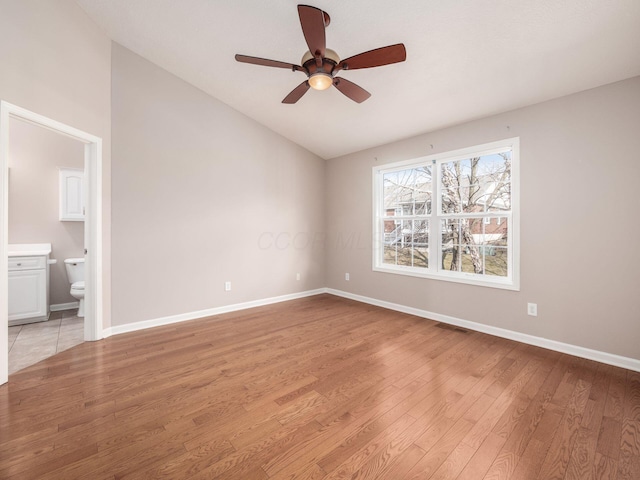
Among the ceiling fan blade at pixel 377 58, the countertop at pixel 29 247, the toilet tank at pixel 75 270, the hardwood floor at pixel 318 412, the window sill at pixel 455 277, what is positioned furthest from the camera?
the toilet tank at pixel 75 270

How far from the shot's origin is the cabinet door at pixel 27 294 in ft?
10.6

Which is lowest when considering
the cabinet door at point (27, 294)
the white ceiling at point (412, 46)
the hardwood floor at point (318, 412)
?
the hardwood floor at point (318, 412)

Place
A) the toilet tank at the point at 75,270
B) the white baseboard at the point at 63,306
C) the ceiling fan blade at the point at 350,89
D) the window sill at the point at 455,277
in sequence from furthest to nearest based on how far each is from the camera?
1. the white baseboard at the point at 63,306
2. the toilet tank at the point at 75,270
3. the window sill at the point at 455,277
4. the ceiling fan blade at the point at 350,89

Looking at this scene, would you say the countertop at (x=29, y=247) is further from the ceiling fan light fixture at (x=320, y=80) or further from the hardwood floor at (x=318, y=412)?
the ceiling fan light fixture at (x=320, y=80)

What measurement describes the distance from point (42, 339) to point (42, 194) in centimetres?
218

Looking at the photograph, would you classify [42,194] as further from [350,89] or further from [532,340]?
[532,340]

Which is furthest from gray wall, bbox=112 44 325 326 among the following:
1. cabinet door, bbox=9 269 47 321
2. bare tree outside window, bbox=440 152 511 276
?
bare tree outside window, bbox=440 152 511 276

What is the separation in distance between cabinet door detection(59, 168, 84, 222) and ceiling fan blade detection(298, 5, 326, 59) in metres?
4.22

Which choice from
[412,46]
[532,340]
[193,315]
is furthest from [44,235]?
[532,340]

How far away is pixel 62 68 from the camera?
250 cm

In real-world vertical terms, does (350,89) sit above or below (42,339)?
above

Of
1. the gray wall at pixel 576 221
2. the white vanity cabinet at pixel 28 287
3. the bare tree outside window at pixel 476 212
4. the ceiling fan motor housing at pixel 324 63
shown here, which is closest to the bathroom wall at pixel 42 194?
the white vanity cabinet at pixel 28 287

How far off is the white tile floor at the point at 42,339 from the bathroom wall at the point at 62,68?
1.43 ft

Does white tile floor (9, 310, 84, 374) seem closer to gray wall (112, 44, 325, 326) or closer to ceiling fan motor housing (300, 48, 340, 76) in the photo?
gray wall (112, 44, 325, 326)
